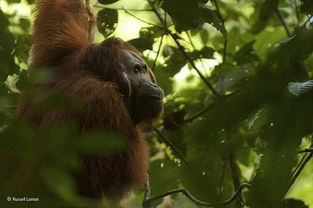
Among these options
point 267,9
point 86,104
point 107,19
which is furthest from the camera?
point 107,19

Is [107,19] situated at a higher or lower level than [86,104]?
higher

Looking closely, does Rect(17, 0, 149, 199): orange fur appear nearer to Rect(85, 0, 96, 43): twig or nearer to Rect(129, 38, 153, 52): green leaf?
Rect(85, 0, 96, 43): twig

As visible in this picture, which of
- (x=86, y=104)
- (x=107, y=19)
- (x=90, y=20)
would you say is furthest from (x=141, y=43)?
(x=86, y=104)

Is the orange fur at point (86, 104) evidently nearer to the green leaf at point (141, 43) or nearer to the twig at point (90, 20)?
the twig at point (90, 20)

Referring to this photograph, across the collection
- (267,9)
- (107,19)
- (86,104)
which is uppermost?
(107,19)

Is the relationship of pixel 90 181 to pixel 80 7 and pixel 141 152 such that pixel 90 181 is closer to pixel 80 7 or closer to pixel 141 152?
pixel 141 152

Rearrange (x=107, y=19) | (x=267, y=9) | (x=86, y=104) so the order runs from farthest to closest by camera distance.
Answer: (x=107, y=19) → (x=267, y=9) → (x=86, y=104)

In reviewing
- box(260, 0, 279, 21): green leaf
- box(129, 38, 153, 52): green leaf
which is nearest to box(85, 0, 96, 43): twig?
box(129, 38, 153, 52): green leaf

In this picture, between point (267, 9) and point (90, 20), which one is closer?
point (267, 9)

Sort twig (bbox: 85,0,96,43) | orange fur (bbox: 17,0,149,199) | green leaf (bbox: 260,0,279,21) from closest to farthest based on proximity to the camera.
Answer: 1. orange fur (bbox: 17,0,149,199)
2. green leaf (bbox: 260,0,279,21)
3. twig (bbox: 85,0,96,43)

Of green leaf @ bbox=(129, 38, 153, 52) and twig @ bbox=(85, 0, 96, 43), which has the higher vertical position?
twig @ bbox=(85, 0, 96, 43)

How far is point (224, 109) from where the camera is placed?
46.1 inches

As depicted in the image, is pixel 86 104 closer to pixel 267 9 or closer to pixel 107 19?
pixel 107 19

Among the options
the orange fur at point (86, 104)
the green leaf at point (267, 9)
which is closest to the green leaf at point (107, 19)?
the orange fur at point (86, 104)
